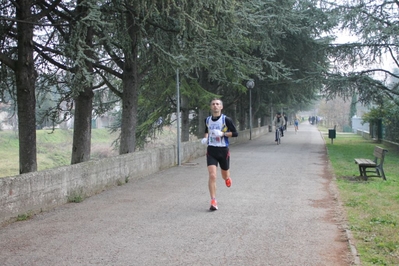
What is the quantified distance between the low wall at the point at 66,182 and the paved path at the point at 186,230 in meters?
0.24

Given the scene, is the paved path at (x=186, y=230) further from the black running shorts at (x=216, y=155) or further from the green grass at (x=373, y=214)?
the black running shorts at (x=216, y=155)

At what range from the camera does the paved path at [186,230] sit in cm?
487

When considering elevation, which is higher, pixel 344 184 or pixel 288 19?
pixel 288 19

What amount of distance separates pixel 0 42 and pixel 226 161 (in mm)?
6990

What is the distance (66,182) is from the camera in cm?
805

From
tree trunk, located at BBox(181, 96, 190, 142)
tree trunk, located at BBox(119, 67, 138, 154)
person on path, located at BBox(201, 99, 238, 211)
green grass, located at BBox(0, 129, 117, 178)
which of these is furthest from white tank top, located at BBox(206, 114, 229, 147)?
green grass, located at BBox(0, 129, 117, 178)

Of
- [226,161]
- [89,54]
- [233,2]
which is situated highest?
[233,2]

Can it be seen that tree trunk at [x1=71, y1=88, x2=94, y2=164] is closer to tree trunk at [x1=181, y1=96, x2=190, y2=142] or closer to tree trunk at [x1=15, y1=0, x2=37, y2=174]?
tree trunk at [x1=15, y1=0, x2=37, y2=174]

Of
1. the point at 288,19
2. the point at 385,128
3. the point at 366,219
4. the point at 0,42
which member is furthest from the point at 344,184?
the point at 385,128

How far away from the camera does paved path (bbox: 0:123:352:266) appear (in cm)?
487

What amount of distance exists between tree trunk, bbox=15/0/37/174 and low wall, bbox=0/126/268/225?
1.86 m

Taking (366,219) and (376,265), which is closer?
(376,265)

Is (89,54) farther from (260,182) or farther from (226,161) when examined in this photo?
(260,182)

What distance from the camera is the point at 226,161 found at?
7453 mm
